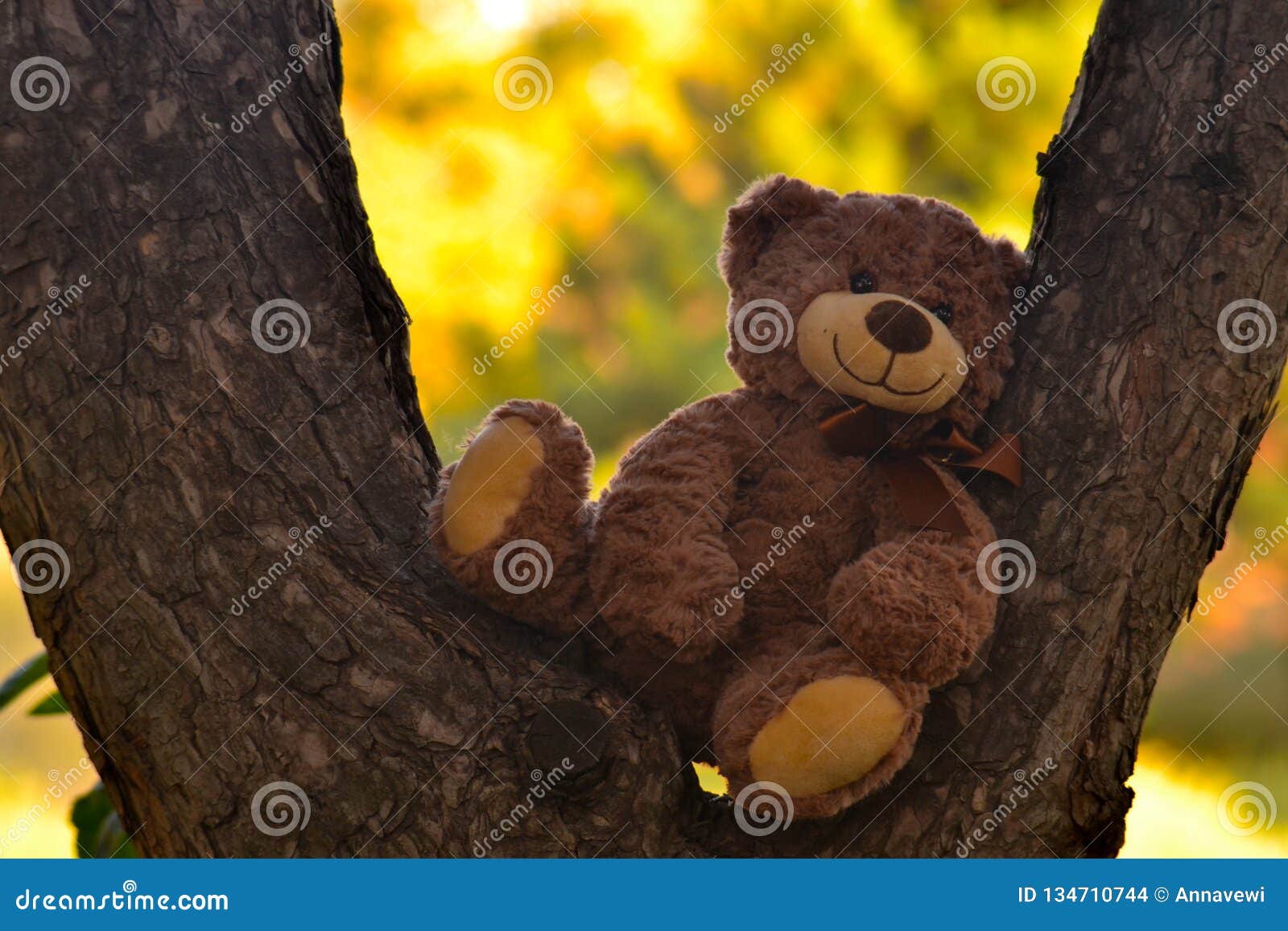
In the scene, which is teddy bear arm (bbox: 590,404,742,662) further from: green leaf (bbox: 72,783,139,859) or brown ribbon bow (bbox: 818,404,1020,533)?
green leaf (bbox: 72,783,139,859)

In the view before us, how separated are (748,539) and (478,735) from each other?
380mm

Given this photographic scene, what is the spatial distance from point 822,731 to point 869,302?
0.48 m

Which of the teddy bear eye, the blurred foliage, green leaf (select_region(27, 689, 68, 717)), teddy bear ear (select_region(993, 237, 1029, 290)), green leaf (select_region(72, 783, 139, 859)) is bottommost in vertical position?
green leaf (select_region(72, 783, 139, 859))

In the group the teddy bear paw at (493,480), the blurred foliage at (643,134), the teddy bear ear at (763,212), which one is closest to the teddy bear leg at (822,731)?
the teddy bear paw at (493,480)

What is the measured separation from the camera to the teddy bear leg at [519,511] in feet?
3.78

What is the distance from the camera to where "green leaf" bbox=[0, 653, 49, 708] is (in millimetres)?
1851

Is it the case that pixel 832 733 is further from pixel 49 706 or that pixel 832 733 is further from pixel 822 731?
pixel 49 706

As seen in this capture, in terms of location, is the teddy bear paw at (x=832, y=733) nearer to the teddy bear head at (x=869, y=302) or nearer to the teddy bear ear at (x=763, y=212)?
the teddy bear head at (x=869, y=302)

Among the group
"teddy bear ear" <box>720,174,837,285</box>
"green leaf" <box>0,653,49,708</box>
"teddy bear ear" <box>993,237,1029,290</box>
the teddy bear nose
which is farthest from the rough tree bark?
"green leaf" <box>0,653,49,708</box>

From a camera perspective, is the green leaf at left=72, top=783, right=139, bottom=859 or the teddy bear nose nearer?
the teddy bear nose

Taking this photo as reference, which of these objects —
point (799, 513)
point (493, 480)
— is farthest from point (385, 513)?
point (799, 513)

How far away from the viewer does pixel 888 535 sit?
1.18 metres

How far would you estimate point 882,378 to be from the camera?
Answer: 3.81 feet

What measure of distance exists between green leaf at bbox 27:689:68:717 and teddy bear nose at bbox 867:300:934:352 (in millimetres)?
1614
